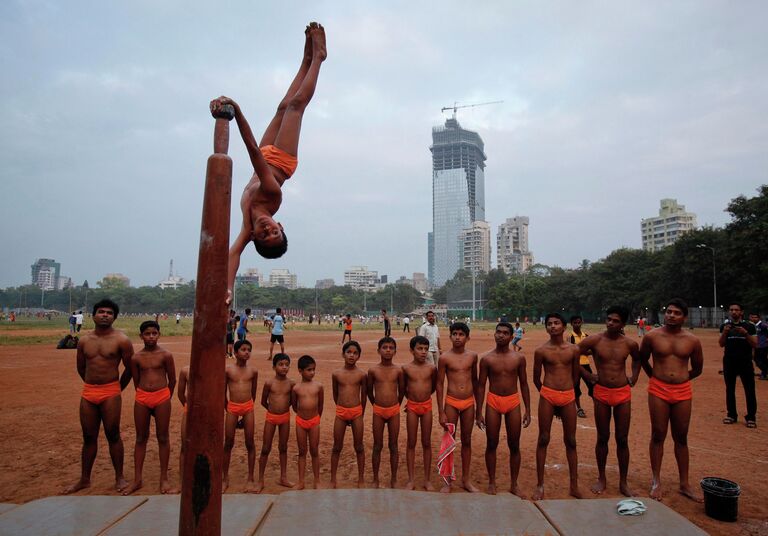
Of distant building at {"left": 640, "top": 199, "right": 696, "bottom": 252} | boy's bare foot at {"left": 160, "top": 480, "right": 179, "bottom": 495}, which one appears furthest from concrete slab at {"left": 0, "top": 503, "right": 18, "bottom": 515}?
distant building at {"left": 640, "top": 199, "right": 696, "bottom": 252}

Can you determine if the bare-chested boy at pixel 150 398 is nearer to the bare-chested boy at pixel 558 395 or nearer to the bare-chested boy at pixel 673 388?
the bare-chested boy at pixel 558 395

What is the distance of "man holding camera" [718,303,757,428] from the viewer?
26.2ft

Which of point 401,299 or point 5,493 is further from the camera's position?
point 401,299

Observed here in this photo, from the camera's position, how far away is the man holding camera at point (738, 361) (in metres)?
7.99

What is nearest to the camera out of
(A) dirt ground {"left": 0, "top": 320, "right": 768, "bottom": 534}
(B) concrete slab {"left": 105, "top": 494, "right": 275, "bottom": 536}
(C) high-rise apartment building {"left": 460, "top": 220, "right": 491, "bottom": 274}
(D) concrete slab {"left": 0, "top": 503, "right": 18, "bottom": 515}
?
(B) concrete slab {"left": 105, "top": 494, "right": 275, "bottom": 536}

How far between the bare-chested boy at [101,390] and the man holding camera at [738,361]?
30.3 feet

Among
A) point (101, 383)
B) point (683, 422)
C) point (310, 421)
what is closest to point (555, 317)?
point (683, 422)

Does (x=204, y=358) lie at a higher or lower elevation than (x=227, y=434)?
higher

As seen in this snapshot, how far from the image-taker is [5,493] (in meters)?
5.27

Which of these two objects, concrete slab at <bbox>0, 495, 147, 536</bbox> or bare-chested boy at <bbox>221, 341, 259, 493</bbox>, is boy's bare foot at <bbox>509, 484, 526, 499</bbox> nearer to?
bare-chested boy at <bbox>221, 341, 259, 493</bbox>

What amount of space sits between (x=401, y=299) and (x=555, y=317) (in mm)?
97866

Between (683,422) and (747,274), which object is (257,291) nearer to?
(747,274)

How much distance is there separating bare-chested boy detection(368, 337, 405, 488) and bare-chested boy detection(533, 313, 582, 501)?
1.58 m

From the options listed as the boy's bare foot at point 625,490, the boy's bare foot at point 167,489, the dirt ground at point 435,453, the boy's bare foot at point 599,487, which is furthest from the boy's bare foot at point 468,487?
the boy's bare foot at point 167,489
